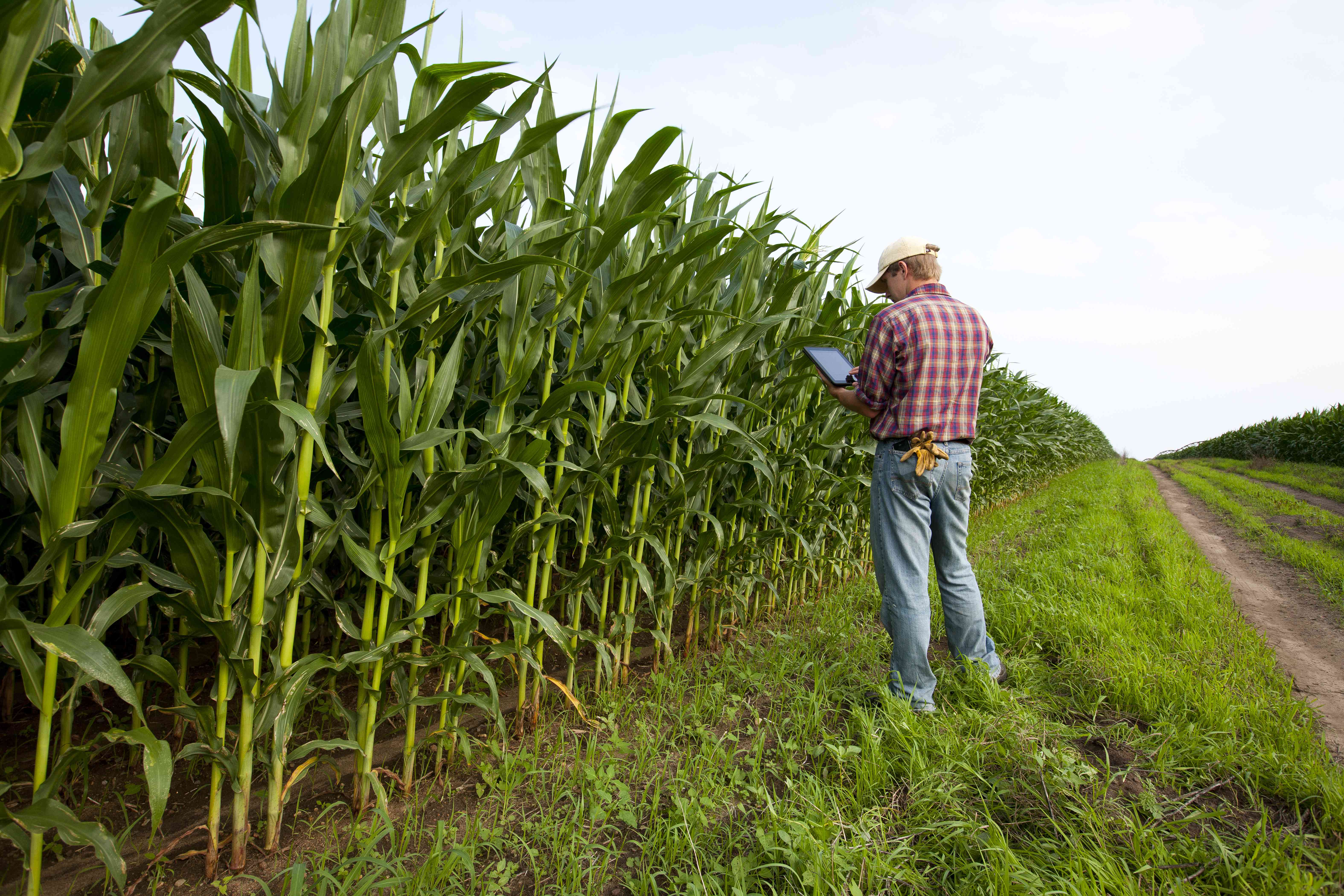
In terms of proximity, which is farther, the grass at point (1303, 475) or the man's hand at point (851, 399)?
the grass at point (1303, 475)

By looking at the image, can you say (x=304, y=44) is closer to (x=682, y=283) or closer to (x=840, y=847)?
(x=682, y=283)

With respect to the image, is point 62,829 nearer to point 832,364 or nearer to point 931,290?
point 832,364

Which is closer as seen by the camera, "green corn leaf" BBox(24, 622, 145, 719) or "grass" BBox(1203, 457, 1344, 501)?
"green corn leaf" BBox(24, 622, 145, 719)

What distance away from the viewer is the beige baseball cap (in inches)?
114

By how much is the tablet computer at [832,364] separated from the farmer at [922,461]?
50mm

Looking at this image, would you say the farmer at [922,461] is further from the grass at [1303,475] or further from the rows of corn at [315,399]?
the grass at [1303,475]

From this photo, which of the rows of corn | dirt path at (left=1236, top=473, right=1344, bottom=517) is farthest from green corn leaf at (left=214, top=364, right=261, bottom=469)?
dirt path at (left=1236, top=473, right=1344, bottom=517)

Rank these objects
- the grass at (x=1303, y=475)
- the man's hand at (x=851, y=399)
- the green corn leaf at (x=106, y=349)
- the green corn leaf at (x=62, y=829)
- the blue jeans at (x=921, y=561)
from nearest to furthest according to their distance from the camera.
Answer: the green corn leaf at (x=106, y=349) < the green corn leaf at (x=62, y=829) < the blue jeans at (x=921, y=561) < the man's hand at (x=851, y=399) < the grass at (x=1303, y=475)

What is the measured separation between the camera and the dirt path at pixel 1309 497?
10406 mm

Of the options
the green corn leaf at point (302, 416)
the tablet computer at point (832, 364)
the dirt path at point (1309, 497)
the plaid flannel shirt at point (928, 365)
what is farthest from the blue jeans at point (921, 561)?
the dirt path at point (1309, 497)

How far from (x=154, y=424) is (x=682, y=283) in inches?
68.7

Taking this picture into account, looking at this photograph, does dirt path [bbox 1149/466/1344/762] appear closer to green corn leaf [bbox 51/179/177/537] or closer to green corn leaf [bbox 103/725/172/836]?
green corn leaf [bbox 103/725/172/836]

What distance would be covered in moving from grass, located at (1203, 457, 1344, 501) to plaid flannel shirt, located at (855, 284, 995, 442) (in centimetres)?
1354

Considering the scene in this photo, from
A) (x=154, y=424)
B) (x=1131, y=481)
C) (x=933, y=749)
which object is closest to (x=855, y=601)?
(x=933, y=749)
